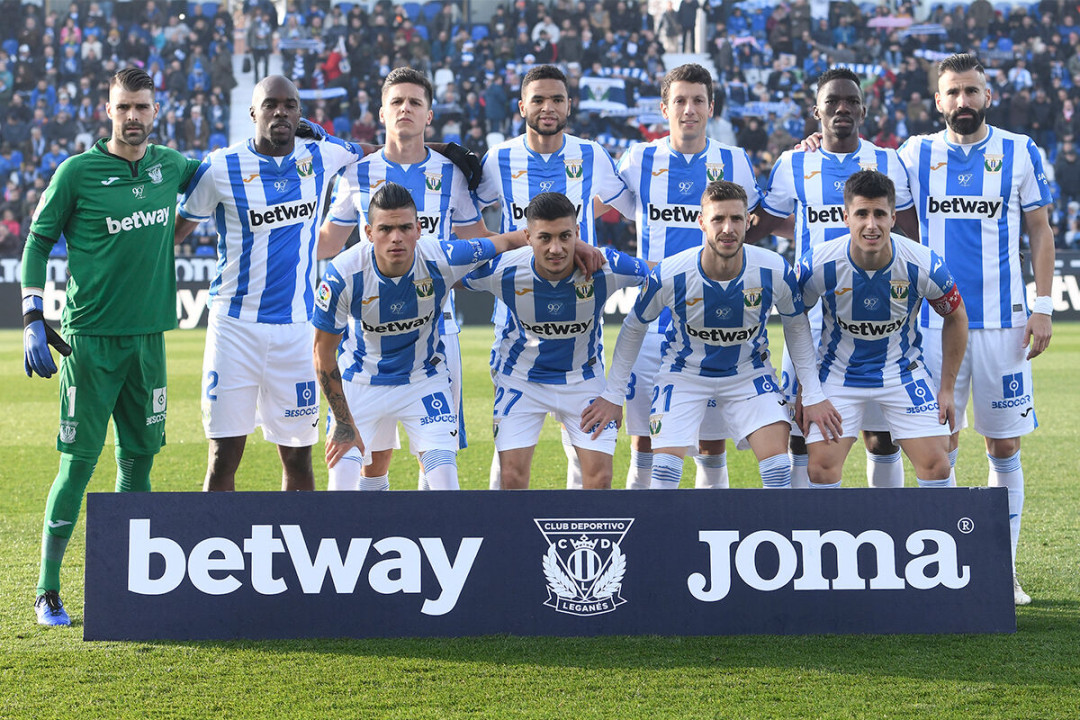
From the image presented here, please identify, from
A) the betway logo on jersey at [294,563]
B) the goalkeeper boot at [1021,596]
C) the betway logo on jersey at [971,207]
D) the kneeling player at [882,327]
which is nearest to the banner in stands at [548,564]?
the betway logo on jersey at [294,563]

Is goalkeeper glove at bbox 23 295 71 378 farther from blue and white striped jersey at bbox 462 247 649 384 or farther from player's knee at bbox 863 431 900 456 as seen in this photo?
player's knee at bbox 863 431 900 456

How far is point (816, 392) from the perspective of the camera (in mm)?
4551

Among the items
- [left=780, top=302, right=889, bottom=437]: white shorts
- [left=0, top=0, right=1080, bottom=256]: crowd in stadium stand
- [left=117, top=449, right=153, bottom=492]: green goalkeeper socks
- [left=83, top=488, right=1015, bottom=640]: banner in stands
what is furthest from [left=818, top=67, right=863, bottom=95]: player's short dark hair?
[left=0, top=0, right=1080, bottom=256]: crowd in stadium stand

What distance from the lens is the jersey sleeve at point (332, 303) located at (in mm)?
4512

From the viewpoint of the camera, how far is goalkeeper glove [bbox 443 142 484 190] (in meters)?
5.22

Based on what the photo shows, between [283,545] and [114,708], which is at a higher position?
[283,545]

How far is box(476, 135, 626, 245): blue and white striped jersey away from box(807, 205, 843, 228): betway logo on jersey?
95cm

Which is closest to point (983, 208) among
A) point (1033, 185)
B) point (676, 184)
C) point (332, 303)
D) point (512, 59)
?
point (1033, 185)

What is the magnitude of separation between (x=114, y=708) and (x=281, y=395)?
1.94 m

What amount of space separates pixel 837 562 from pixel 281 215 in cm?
280

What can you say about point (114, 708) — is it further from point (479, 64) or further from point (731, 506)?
point (479, 64)

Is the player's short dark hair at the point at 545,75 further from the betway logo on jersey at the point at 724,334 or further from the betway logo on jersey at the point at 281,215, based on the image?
the betway logo on jersey at the point at 724,334

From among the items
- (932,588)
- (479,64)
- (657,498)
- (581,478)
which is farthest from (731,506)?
(479,64)

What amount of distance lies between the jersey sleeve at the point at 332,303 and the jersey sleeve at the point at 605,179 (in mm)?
1398
